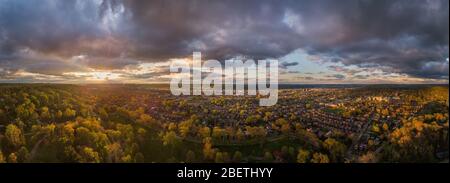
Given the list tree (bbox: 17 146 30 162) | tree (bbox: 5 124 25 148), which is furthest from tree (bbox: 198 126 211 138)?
tree (bbox: 5 124 25 148)

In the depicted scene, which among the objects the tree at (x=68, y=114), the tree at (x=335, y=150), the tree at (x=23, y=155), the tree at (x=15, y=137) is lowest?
the tree at (x=335, y=150)

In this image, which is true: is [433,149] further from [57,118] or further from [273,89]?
[273,89]

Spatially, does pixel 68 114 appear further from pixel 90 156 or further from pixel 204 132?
pixel 90 156

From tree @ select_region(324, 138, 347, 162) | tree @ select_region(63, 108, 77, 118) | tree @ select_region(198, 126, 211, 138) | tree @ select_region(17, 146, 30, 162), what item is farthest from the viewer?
tree @ select_region(63, 108, 77, 118)

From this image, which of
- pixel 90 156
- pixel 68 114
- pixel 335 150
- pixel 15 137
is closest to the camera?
pixel 90 156

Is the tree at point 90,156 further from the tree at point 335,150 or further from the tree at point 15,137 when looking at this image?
the tree at point 335,150

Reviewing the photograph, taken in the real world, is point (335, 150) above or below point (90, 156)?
below

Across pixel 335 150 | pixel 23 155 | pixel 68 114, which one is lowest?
pixel 335 150

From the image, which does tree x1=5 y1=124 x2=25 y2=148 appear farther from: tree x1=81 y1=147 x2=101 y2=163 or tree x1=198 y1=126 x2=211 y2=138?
tree x1=198 y1=126 x2=211 y2=138

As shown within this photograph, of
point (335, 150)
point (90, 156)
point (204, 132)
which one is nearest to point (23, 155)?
point (90, 156)

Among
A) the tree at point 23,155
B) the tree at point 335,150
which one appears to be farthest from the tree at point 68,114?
the tree at point 335,150
